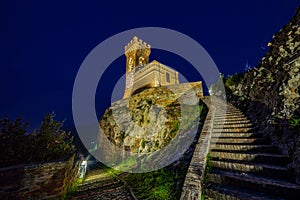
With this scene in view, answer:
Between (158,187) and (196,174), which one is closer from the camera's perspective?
(196,174)

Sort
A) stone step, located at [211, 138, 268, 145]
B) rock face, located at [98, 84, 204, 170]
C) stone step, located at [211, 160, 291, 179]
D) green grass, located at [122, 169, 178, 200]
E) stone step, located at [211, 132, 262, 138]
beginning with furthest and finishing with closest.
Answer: rock face, located at [98, 84, 204, 170] < stone step, located at [211, 132, 262, 138] < stone step, located at [211, 138, 268, 145] < green grass, located at [122, 169, 178, 200] < stone step, located at [211, 160, 291, 179]

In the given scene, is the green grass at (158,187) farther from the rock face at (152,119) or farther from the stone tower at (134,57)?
the stone tower at (134,57)

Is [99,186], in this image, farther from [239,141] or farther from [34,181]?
[239,141]

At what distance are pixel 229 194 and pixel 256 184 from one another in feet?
1.96

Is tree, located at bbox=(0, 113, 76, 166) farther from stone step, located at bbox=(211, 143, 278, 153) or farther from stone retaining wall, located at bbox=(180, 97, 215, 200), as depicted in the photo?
stone step, located at bbox=(211, 143, 278, 153)

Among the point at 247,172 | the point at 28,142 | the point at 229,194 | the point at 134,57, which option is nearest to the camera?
the point at 229,194

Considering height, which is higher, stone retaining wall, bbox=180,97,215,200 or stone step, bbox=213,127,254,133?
stone step, bbox=213,127,254,133

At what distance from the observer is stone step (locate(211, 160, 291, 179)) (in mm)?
3038

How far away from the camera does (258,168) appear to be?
3.29m

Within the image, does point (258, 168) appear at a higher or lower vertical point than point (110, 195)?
higher

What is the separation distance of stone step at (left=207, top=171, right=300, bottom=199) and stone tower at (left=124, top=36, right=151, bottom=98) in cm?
2945

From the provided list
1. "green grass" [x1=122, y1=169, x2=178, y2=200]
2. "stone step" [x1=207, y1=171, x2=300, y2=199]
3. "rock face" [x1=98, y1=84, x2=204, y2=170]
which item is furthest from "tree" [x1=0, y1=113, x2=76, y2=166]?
"rock face" [x1=98, y1=84, x2=204, y2=170]

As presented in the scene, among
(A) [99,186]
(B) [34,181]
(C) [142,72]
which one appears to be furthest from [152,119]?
(C) [142,72]

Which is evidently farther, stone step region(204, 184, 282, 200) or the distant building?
the distant building
